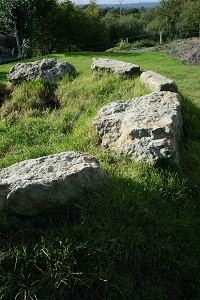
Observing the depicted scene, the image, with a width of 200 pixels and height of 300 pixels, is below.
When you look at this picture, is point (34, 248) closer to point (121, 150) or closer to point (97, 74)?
point (121, 150)

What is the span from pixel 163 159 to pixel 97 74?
4396mm

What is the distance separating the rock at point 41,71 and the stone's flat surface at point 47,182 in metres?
4.85

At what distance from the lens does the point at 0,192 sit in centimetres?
292

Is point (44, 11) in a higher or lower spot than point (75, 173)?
higher

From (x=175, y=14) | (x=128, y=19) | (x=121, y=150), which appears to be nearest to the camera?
(x=121, y=150)

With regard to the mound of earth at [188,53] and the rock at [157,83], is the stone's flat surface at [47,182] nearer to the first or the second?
the rock at [157,83]

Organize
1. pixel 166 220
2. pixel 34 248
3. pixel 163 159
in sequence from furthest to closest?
pixel 163 159
pixel 166 220
pixel 34 248

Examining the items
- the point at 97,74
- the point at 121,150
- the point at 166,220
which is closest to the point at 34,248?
the point at 166,220

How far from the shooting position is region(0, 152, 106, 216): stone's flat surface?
294cm

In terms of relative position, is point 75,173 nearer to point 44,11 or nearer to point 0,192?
point 0,192

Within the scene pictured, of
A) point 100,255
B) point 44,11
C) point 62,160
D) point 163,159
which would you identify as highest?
point 44,11

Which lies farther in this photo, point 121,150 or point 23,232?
point 121,150

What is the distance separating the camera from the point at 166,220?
3215mm

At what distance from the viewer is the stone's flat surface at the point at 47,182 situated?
294 centimetres
